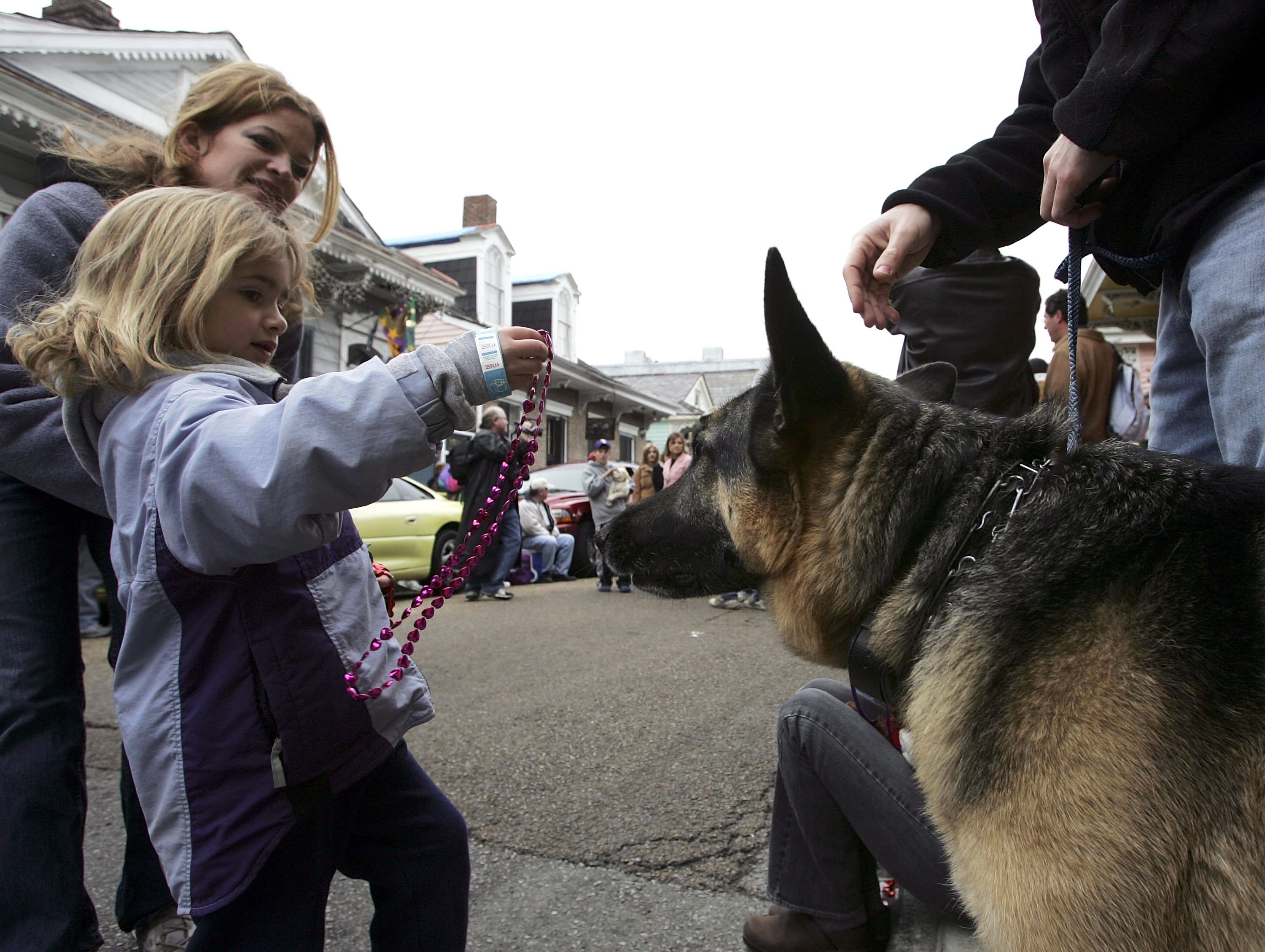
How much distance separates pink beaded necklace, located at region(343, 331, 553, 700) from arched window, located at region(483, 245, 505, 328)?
784 inches

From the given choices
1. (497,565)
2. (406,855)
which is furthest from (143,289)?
(497,565)

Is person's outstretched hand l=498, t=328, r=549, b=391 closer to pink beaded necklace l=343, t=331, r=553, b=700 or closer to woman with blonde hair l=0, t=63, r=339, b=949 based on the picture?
pink beaded necklace l=343, t=331, r=553, b=700

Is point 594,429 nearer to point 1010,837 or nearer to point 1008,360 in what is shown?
point 1008,360

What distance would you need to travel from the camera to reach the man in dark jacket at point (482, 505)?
28.8 feet

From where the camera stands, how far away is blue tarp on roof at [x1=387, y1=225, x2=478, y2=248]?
21.4m

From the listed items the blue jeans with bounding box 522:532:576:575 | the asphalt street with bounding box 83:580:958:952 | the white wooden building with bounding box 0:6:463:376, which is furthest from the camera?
the blue jeans with bounding box 522:532:576:575

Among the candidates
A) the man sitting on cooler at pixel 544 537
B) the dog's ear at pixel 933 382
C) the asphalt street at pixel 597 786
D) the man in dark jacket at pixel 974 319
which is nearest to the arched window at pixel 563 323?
the man sitting on cooler at pixel 544 537

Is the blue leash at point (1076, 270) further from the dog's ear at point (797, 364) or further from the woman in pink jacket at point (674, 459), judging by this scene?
the woman in pink jacket at point (674, 459)

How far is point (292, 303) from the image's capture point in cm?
207

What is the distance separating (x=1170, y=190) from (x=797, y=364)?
84cm

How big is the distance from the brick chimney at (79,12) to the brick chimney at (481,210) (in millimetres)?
11644

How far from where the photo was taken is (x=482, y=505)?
793 cm

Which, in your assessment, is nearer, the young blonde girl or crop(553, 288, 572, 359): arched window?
the young blonde girl

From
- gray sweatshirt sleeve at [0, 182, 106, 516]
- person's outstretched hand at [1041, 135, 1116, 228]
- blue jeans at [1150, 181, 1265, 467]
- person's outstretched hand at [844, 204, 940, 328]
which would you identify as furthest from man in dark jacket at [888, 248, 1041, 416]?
gray sweatshirt sleeve at [0, 182, 106, 516]
